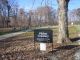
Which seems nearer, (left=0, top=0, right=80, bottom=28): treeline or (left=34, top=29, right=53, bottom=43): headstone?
(left=34, top=29, right=53, bottom=43): headstone

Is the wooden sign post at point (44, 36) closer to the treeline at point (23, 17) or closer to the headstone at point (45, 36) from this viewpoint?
the headstone at point (45, 36)

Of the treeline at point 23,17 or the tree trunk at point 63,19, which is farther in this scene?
the treeline at point 23,17

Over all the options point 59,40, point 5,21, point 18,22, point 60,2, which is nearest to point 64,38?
point 59,40

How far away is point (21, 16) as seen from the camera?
100 meters

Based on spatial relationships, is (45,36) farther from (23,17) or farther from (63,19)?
(23,17)

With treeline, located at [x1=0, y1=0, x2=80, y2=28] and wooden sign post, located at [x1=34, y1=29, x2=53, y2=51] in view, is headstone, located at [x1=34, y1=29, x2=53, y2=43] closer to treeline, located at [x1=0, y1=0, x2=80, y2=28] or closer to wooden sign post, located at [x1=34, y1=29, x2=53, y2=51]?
wooden sign post, located at [x1=34, y1=29, x2=53, y2=51]

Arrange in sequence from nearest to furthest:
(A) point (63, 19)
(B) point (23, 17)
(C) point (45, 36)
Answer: (C) point (45, 36) < (A) point (63, 19) < (B) point (23, 17)

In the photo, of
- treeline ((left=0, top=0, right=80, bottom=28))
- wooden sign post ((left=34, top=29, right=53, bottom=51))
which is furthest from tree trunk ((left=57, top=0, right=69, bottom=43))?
treeline ((left=0, top=0, right=80, bottom=28))

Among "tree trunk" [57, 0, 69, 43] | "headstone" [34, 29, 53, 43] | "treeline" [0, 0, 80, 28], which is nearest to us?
"headstone" [34, 29, 53, 43]

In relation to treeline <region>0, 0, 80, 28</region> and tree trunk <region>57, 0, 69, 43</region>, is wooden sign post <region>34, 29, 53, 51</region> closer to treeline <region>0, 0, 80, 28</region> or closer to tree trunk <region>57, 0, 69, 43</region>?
tree trunk <region>57, 0, 69, 43</region>

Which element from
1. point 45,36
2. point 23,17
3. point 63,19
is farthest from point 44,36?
point 23,17

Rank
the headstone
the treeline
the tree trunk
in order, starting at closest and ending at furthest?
the headstone, the tree trunk, the treeline

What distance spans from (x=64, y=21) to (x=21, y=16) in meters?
81.9

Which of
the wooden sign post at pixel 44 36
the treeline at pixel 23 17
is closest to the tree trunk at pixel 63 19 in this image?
the wooden sign post at pixel 44 36
